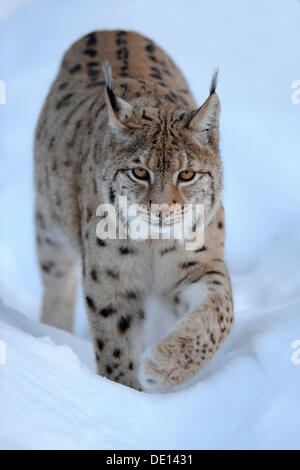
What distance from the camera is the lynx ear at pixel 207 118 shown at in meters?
3.14

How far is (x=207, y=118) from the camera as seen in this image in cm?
320

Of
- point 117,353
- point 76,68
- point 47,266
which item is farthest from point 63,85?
point 117,353

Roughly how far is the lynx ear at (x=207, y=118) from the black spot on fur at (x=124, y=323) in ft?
2.93

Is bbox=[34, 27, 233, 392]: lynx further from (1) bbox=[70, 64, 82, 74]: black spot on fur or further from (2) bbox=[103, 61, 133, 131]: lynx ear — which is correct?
(1) bbox=[70, 64, 82, 74]: black spot on fur

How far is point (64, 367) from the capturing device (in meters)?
2.73

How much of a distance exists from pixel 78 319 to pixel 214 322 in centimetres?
290

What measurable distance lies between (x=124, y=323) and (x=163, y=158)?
832 millimetres

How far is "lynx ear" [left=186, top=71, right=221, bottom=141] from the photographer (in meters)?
3.14

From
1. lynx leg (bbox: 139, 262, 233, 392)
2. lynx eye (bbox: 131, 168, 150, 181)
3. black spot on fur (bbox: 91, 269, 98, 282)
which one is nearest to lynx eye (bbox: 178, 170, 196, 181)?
lynx eye (bbox: 131, 168, 150, 181)

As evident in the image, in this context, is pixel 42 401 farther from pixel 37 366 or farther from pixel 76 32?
pixel 76 32

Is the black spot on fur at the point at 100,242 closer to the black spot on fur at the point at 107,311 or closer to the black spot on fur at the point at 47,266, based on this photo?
the black spot on fur at the point at 107,311

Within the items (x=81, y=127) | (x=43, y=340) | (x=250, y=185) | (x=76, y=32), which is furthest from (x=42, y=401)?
(x=76, y=32)

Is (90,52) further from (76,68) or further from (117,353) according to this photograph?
(117,353)

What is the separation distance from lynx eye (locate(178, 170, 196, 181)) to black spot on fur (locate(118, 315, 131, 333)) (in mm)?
740
